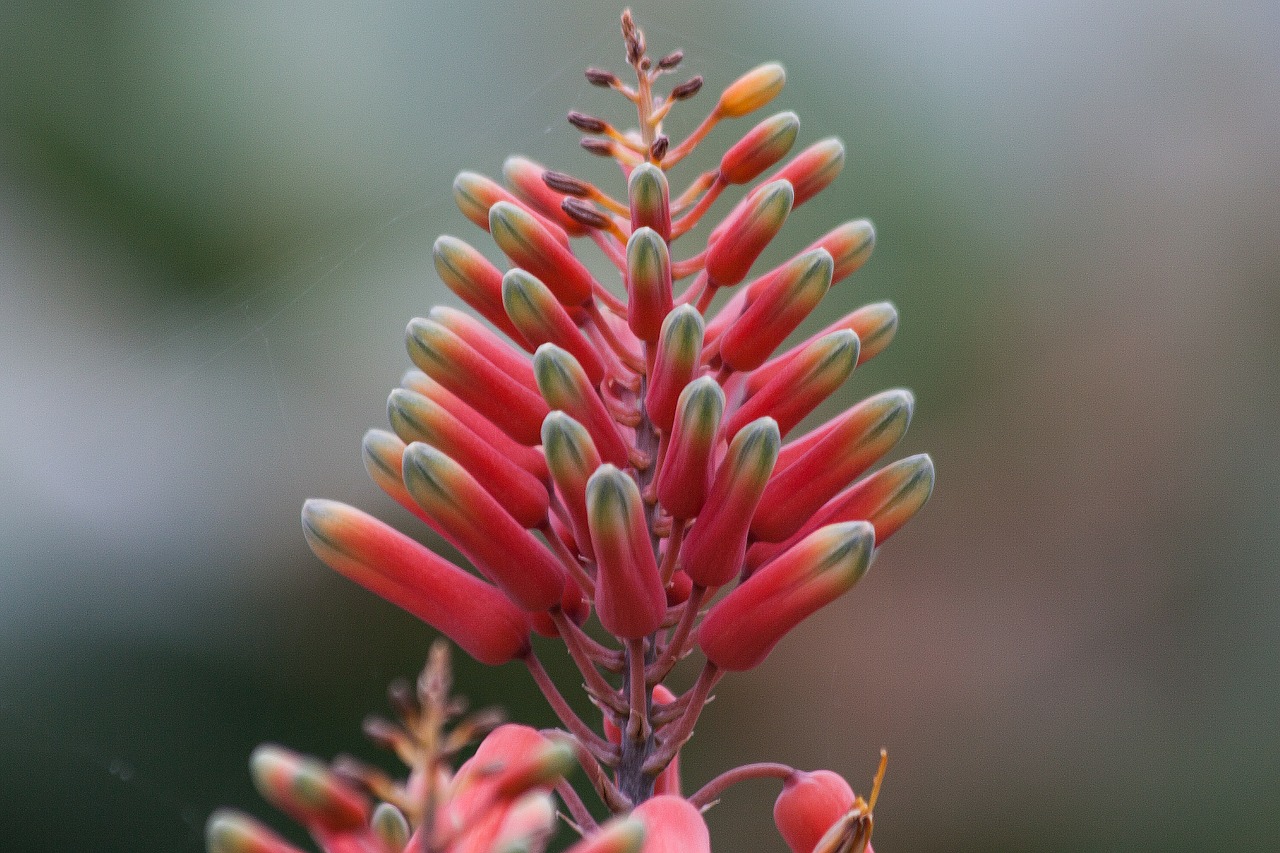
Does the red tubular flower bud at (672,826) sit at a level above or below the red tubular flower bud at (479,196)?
below

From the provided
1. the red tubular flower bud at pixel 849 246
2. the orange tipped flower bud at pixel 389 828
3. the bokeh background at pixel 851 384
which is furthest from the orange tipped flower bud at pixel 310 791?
the bokeh background at pixel 851 384

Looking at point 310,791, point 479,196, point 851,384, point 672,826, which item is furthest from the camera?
point 851,384

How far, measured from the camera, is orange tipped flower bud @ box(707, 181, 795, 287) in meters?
0.80

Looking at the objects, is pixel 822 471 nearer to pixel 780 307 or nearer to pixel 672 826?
pixel 780 307

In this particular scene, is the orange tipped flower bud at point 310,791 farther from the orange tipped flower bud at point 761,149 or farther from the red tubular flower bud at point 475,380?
the orange tipped flower bud at point 761,149

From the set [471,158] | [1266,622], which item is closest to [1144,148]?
[1266,622]

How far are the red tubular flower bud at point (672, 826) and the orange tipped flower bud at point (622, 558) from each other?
0.11 meters

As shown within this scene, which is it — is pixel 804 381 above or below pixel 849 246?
below

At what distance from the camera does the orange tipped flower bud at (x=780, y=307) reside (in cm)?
79

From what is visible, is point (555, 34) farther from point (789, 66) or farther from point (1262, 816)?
point (1262, 816)

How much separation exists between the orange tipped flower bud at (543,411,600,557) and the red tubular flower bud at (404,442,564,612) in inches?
Result: 1.8

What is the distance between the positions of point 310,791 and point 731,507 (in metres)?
0.34

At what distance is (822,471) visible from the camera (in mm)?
746

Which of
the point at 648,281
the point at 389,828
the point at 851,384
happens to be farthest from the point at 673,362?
the point at 851,384
